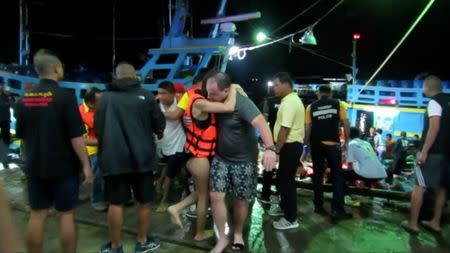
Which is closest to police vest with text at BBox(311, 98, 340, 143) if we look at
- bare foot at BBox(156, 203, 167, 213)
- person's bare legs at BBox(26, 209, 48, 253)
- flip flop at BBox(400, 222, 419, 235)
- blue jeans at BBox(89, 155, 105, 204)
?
flip flop at BBox(400, 222, 419, 235)

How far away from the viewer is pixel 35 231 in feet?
11.3

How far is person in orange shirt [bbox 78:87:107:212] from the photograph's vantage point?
5285mm

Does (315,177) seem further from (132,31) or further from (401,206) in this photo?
(132,31)

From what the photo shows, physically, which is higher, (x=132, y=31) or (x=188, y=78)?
(x=132, y=31)

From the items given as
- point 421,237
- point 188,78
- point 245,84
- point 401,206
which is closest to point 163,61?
point 188,78

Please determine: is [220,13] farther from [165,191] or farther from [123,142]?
[123,142]

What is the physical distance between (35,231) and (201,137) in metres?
1.79

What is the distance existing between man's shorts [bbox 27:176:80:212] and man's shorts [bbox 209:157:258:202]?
4.45ft

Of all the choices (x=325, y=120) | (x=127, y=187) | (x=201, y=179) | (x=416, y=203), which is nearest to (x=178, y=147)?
(x=201, y=179)

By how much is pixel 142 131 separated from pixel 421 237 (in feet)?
11.4

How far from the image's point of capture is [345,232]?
15.8ft

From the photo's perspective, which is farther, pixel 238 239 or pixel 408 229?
pixel 408 229

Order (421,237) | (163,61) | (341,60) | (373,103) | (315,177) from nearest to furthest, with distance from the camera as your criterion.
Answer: (421,237) < (315,177) < (163,61) < (373,103) < (341,60)

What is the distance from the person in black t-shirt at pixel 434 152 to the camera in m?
4.55
